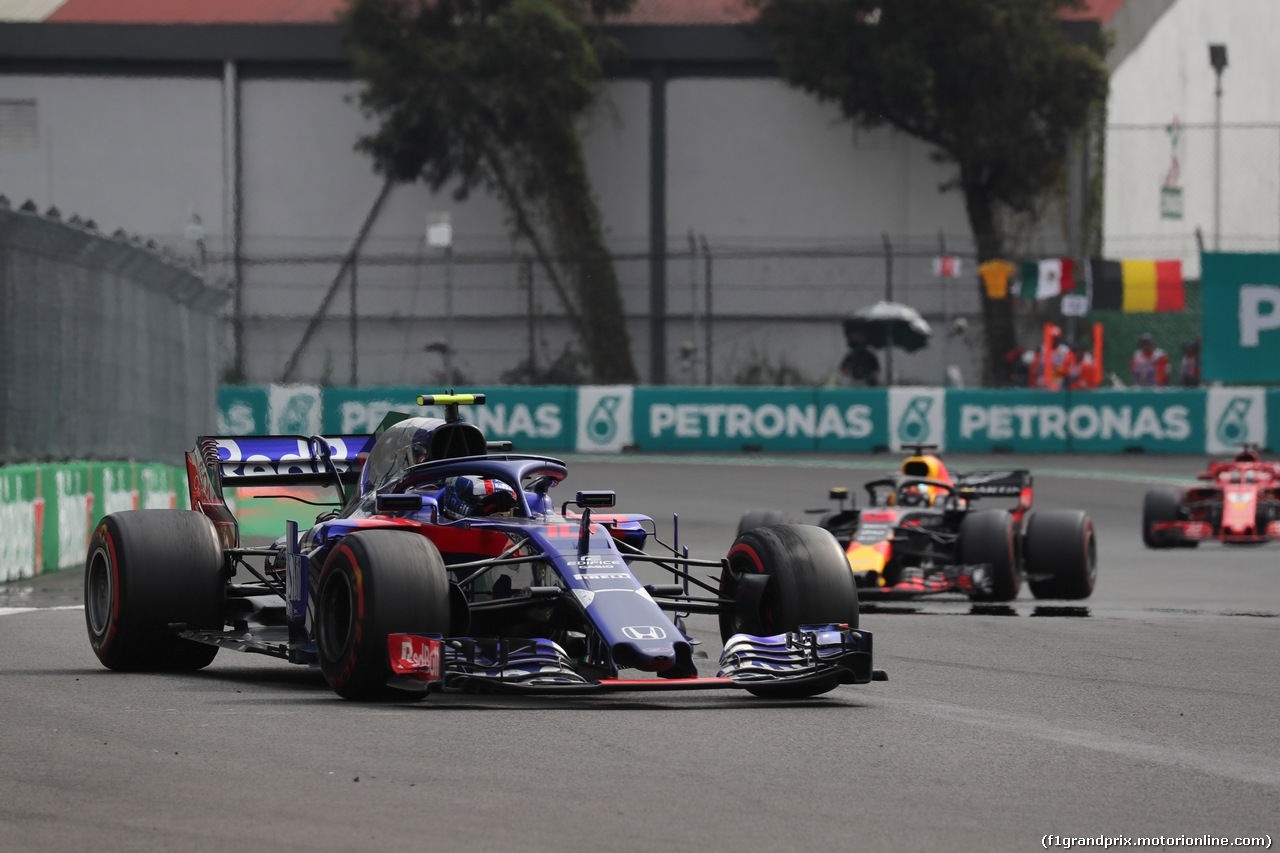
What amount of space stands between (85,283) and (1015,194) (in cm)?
2278

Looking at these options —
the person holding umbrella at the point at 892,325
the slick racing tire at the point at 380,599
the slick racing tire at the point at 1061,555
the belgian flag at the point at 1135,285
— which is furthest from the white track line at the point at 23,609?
the belgian flag at the point at 1135,285

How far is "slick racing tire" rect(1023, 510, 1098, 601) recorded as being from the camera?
15359 millimetres

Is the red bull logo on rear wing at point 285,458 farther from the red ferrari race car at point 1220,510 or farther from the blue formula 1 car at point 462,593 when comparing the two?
the red ferrari race car at point 1220,510

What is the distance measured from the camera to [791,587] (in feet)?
27.5

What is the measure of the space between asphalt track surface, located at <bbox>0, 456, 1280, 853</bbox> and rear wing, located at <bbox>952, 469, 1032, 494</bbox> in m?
5.39

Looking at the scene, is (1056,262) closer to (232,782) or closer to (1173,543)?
(1173,543)

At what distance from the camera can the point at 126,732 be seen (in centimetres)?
699

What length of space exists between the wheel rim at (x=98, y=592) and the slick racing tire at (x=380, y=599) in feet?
6.03

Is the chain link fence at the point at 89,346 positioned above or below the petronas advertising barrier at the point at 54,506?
above

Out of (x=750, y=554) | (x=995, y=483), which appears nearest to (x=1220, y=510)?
(x=995, y=483)

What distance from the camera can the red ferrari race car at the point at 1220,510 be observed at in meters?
20.1

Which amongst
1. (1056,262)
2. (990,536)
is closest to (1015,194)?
(1056,262)

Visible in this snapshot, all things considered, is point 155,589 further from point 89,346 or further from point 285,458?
point 89,346

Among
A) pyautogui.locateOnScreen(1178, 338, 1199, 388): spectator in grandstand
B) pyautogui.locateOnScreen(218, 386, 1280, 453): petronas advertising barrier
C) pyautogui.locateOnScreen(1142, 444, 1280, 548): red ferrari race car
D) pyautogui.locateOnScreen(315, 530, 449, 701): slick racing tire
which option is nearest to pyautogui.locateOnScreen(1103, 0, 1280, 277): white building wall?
pyautogui.locateOnScreen(1178, 338, 1199, 388): spectator in grandstand
